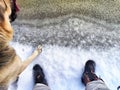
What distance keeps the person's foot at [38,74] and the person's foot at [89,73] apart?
427mm

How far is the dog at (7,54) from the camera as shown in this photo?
3891 mm

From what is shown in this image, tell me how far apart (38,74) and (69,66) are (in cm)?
35

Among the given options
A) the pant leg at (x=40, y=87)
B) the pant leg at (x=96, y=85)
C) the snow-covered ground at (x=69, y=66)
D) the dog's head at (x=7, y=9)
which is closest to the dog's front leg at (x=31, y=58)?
the snow-covered ground at (x=69, y=66)

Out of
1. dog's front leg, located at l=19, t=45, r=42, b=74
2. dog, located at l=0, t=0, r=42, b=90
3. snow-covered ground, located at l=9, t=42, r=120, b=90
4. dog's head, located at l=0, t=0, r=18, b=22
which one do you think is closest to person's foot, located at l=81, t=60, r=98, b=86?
snow-covered ground, located at l=9, t=42, r=120, b=90

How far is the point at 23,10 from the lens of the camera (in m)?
5.45

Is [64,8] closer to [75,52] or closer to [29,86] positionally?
[75,52]

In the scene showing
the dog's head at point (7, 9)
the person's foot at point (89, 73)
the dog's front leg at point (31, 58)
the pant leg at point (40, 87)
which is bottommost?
the pant leg at point (40, 87)

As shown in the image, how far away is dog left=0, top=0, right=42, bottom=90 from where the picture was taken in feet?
12.8

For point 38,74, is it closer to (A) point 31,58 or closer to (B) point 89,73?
(A) point 31,58

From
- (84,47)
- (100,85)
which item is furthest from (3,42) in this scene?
(84,47)

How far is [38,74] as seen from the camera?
4828mm

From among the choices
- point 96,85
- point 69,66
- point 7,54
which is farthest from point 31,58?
point 96,85

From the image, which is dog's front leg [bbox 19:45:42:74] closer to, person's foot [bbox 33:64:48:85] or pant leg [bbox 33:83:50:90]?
person's foot [bbox 33:64:48:85]

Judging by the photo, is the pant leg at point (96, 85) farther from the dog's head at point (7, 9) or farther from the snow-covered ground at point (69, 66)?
the dog's head at point (7, 9)
